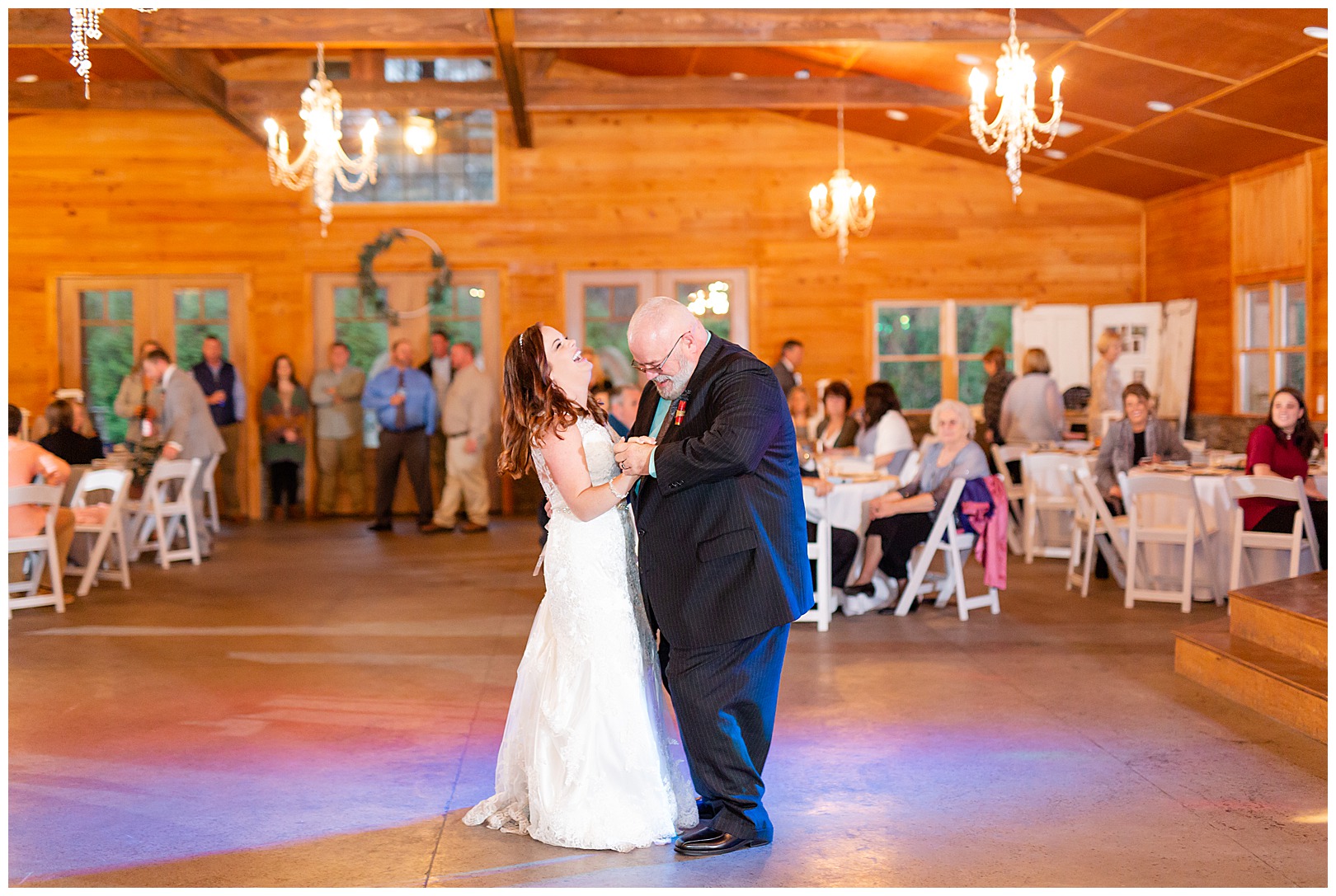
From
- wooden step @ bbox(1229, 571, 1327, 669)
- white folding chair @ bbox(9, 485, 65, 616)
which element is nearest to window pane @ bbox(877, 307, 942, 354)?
wooden step @ bbox(1229, 571, 1327, 669)

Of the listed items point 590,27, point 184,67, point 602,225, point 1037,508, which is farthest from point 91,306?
point 1037,508

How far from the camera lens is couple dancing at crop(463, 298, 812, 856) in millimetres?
3326

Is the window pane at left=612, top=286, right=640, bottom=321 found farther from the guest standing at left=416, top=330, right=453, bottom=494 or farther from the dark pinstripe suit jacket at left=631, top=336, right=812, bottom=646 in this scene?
the dark pinstripe suit jacket at left=631, top=336, right=812, bottom=646

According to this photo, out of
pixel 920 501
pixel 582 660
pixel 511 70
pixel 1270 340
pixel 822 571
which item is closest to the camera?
pixel 582 660

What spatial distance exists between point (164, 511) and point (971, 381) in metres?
7.73

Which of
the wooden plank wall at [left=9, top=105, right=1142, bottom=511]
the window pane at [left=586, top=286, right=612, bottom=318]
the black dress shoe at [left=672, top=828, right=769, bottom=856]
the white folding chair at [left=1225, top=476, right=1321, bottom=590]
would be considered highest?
the wooden plank wall at [left=9, top=105, right=1142, bottom=511]

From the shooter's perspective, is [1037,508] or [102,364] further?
[102,364]

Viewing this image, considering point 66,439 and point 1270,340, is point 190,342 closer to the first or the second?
point 66,439

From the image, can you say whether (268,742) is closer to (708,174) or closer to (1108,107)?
(1108,107)

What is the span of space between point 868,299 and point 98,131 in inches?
304

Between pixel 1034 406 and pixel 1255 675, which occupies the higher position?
pixel 1034 406

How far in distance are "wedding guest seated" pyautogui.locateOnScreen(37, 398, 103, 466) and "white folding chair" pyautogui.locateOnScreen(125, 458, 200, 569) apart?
43 cm

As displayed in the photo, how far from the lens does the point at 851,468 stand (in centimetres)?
781

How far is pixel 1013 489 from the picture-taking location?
9.70 metres
